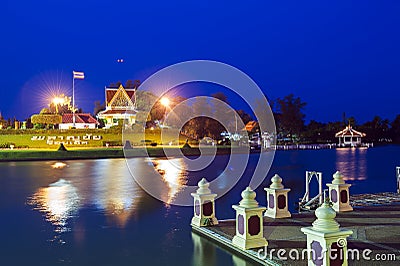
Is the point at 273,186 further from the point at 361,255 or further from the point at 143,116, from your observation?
the point at 143,116

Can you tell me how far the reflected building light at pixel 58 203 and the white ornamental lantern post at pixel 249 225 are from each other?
3.63 metres

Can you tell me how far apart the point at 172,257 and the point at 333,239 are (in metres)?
2.65

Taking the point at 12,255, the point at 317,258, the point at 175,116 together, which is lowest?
the point at 12,255

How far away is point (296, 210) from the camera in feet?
33.5

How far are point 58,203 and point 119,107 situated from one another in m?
45.8

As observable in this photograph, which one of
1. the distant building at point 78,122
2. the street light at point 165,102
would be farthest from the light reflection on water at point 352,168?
the distant building at point 78,122

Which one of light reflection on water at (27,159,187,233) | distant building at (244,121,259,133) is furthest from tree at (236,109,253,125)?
light reflection on water at (27,159,187,233)

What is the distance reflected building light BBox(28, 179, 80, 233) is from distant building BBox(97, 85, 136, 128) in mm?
39760

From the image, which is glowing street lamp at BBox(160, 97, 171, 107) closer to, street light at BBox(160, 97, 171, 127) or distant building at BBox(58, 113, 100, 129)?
street light at BBox(160, 97, 171, 127)

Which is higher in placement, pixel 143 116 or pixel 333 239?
pixel 143 116

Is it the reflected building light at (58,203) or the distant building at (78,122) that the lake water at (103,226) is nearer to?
the reflected building light at (58,203)

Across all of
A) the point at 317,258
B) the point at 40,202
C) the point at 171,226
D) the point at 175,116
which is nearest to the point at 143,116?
the point at 175,116

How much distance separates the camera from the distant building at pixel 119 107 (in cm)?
5484

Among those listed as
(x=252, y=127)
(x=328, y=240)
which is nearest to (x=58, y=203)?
(x=328, y=240)
